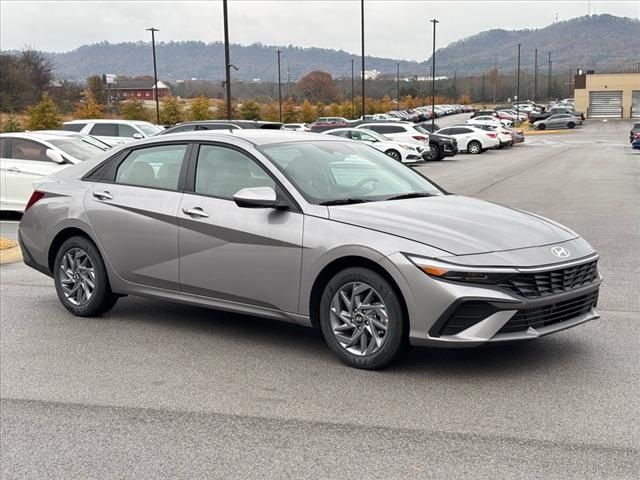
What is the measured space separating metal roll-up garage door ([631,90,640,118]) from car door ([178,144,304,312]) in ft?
362

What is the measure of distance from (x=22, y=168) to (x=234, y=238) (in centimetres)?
980

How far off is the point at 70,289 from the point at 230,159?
206 centimetres

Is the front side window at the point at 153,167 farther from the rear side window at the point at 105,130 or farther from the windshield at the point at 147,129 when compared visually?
the rear side window at the point at 105,130

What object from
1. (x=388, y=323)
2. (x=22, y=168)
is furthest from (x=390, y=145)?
(x=388, y=323)

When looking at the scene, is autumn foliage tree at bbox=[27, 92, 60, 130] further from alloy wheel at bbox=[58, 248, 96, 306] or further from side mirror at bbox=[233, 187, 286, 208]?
side mirror at bbox=[233, 187, 286, 208]

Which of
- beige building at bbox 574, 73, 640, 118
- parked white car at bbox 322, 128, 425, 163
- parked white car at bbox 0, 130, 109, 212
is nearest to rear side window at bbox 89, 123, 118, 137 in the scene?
parked white car at bbox 0, 130, 109, 212

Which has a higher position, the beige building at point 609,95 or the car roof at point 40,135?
the beige building at point 609,95

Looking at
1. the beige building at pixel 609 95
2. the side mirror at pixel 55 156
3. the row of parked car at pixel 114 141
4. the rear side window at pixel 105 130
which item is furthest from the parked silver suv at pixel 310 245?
the beige building at pixel 609 95

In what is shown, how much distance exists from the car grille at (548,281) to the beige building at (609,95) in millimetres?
108783

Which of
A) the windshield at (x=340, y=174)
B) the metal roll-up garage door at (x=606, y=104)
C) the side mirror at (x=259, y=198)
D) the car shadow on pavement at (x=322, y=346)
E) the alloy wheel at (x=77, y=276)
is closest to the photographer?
the car shadow on pavement at (x=322, y=346)

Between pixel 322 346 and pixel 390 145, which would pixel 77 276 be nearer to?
pixel 322 346

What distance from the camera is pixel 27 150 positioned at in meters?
14.7

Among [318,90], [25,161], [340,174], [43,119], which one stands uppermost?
[318,90]

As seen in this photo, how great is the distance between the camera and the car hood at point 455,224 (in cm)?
520
